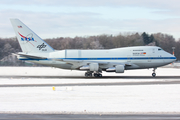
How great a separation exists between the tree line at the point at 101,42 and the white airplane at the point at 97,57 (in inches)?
2220

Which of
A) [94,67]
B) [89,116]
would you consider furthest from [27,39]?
[89,116]

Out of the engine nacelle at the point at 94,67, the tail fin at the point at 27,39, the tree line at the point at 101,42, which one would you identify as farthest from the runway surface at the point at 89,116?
the tree line at the point at 101,42

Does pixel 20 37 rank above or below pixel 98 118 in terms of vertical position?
above

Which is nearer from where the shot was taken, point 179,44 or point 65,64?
point 65,64

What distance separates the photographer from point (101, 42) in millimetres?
105562

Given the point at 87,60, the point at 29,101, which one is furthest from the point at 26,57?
the point at 29,101

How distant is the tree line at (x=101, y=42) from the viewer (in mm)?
97938

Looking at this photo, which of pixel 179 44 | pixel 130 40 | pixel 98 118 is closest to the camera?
pixel 98 118

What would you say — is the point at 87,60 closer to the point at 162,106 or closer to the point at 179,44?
the point at 162,106

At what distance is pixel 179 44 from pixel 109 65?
9270cm

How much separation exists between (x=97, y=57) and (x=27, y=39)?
1203cm

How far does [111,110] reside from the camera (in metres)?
12.9

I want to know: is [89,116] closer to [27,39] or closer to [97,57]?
[97,57]

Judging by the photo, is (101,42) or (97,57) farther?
(101,42)
